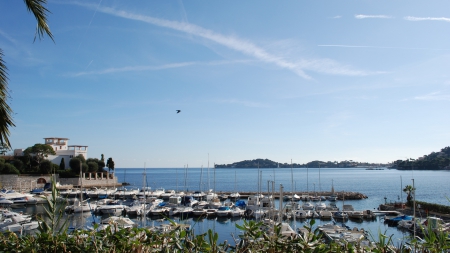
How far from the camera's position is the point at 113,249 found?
2.87 metres

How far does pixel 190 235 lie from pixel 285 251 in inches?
32.9

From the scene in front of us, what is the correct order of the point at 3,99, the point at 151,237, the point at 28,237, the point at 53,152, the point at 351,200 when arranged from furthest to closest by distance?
the point at 53,152 < the point at 351,200 < the point at 3,99 < the point at 28,237 < the point at 151,237

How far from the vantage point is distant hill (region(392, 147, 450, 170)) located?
15775cm

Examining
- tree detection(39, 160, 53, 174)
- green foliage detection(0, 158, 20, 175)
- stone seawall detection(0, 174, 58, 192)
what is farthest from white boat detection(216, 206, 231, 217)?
tree detection(39, 160, 53, 174)

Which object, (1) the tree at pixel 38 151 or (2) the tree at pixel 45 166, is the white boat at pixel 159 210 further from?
(1) the tree at pixel 38 151

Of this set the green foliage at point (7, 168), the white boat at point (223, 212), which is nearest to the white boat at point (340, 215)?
the white boat at point (223, 212)

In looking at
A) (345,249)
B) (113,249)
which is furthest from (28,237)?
(345,249)

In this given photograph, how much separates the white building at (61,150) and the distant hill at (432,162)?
14059cm

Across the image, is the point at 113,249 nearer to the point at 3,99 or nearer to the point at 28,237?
the point at 28,237

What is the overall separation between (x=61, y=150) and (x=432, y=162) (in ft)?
527

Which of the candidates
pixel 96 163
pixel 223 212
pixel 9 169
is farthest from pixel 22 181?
pixel 223 212

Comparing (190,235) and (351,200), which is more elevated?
(190,235)

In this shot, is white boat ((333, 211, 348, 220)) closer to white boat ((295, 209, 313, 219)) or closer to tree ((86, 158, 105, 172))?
white boat ((295, 209, 313, 219))

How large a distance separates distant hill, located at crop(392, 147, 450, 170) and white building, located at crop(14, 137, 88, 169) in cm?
14059
